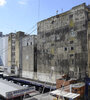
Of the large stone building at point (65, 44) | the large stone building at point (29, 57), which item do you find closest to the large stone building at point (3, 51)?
the large stone building at point (29, 57)

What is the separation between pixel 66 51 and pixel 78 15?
8.64 m

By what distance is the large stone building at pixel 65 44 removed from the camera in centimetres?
2580

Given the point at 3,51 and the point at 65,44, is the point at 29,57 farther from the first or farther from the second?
the point at 3,51

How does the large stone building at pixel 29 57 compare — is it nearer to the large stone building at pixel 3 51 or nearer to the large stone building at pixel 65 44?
the large stone building at pixel 65 44

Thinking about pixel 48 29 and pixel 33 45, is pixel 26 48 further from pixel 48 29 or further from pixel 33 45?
pixel 48 29

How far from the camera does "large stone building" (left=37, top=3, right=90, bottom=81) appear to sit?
2580 centimetres

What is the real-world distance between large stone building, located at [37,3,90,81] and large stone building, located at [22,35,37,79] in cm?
300

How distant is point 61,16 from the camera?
3127 cm

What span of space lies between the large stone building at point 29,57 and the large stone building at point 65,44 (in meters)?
3.00

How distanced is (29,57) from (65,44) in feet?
55.2

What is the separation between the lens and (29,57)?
42.5m

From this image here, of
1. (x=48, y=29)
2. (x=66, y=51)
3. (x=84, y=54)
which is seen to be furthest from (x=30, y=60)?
(x=84, y=54)

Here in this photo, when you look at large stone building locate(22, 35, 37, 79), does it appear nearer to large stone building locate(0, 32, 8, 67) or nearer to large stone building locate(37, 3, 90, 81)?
large stone building locate(37, 3, 90, 81)

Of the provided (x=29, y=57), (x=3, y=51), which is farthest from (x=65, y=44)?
(x=3, y=51)
